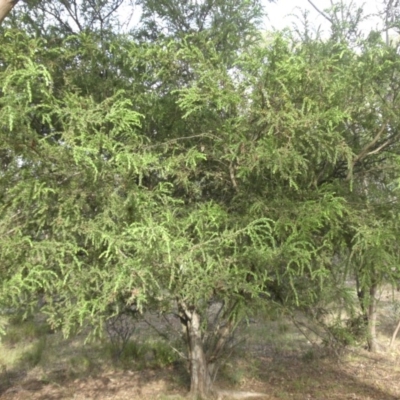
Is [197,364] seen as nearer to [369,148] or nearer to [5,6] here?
[369,148]

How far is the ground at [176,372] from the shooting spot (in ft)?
19.3

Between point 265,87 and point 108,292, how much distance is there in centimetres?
217

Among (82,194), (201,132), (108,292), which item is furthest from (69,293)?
(201,132)

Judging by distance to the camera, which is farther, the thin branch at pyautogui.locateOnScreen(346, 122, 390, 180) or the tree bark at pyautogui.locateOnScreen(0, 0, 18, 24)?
the thin branch at pyautogui.locateOnScreen(346, 122, 390, 180)

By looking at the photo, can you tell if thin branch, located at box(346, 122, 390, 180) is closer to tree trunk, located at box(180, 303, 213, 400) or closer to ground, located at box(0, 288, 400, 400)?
tree trunk, located at box(180, 303, 213, 400)

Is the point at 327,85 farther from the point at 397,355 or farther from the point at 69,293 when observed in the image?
the point at 397,355

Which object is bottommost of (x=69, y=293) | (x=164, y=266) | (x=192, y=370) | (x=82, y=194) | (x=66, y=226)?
(x=192, y=370)

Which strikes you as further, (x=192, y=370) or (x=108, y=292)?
(x=192, y=370)

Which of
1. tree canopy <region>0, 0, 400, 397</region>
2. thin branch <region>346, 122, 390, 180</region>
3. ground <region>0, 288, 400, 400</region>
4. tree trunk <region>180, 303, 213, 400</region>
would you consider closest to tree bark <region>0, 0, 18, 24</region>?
tree canopy <region>0, 0, 400, 397</region>

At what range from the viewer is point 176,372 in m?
6.47

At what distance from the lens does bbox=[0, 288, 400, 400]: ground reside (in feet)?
19.3

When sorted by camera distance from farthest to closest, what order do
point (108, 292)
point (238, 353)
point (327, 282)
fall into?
1. point (238, 353)
2. point (327, 282)
3. point (108, 292)

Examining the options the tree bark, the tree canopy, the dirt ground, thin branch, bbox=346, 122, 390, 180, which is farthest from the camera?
the dirt ground

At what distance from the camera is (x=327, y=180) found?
4340mm
